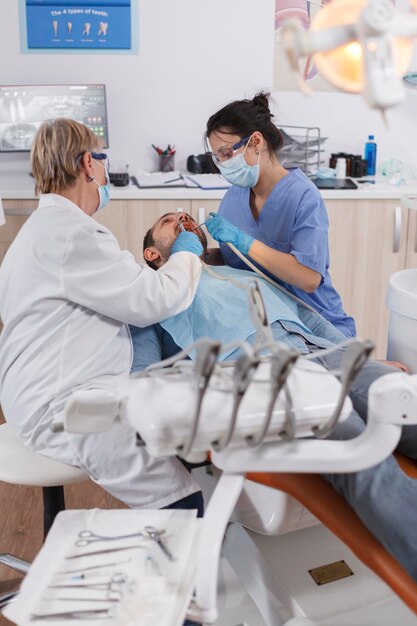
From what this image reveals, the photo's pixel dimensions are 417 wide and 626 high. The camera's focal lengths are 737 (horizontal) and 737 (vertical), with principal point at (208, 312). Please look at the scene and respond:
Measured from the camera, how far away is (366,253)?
3311 mm

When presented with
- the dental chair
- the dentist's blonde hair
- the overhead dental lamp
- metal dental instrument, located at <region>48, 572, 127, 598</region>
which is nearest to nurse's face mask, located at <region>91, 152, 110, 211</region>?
the dentist's blonde hair

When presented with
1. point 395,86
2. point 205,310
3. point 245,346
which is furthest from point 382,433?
point 205,310

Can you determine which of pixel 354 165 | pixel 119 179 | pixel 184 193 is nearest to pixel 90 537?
pixel 184 193

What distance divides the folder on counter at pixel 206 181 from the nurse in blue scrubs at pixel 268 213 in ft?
2.64

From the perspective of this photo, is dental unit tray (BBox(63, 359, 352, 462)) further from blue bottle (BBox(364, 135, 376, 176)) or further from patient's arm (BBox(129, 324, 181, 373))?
blue bottle (BBox(364, 135, 376, 176))

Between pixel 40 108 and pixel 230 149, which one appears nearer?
pixel 230 149

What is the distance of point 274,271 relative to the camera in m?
2.11

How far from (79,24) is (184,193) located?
3.18ft

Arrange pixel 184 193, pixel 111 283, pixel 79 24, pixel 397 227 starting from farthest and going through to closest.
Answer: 1. pixel 79 24
2. pixel 397 227
3. pixel 184 193
4. pixel 111 283

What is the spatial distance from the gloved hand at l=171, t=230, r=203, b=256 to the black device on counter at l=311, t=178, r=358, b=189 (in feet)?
4.50

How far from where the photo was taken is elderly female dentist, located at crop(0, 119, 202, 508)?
61.1 inches

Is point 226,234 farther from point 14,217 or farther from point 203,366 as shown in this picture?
point 14,217

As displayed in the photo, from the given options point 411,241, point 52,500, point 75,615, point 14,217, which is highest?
point 14,217

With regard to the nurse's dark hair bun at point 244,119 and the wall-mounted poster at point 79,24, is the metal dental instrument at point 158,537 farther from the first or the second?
the wall-mounted poster at point 79,24
